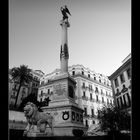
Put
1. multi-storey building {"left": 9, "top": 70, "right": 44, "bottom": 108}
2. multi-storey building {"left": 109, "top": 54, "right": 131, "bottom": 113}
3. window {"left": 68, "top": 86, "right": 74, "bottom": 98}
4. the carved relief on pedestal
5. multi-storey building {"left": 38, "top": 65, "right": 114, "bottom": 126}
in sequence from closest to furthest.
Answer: the carved relief on pedestal
window {"left": 68, "top": 86, "right": 74, "bottom": 98}
multi-storey building {"left": 109, "top": 54, "right": 131, "bottom": 113}
multi-storey building {"left": 38, "top": 65, "right": 114, "bottom": 126}
multi-storey building {"left": 9, "top": 70, "right": 44, "bottom": 108}

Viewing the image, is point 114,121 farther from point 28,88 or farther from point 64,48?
point 28,88

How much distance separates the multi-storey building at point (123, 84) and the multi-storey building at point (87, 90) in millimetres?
13771

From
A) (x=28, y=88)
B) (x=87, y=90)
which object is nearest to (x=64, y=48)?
(x=87, y=90)

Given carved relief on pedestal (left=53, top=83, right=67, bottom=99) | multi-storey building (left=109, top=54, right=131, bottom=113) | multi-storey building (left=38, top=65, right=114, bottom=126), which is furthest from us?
multi-storey building (left=38, top=65, right=114, bottom=126)

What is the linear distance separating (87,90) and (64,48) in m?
35.1

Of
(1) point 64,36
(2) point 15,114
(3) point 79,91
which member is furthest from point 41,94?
(1) point 64,36

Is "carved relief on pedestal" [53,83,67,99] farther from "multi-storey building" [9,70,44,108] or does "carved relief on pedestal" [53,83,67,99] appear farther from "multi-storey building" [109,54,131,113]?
"multi-storey building" [9,70,44,108]

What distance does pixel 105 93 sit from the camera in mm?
61500

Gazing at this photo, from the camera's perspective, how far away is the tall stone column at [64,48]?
1979cm

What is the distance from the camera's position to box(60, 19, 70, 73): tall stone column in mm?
19794

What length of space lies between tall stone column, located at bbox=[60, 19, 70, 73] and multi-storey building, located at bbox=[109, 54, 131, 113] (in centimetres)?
1729

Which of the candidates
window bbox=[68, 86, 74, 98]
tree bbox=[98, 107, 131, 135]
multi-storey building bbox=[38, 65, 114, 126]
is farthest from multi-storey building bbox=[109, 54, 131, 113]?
window bbox=[68, 86, 74, 98]
